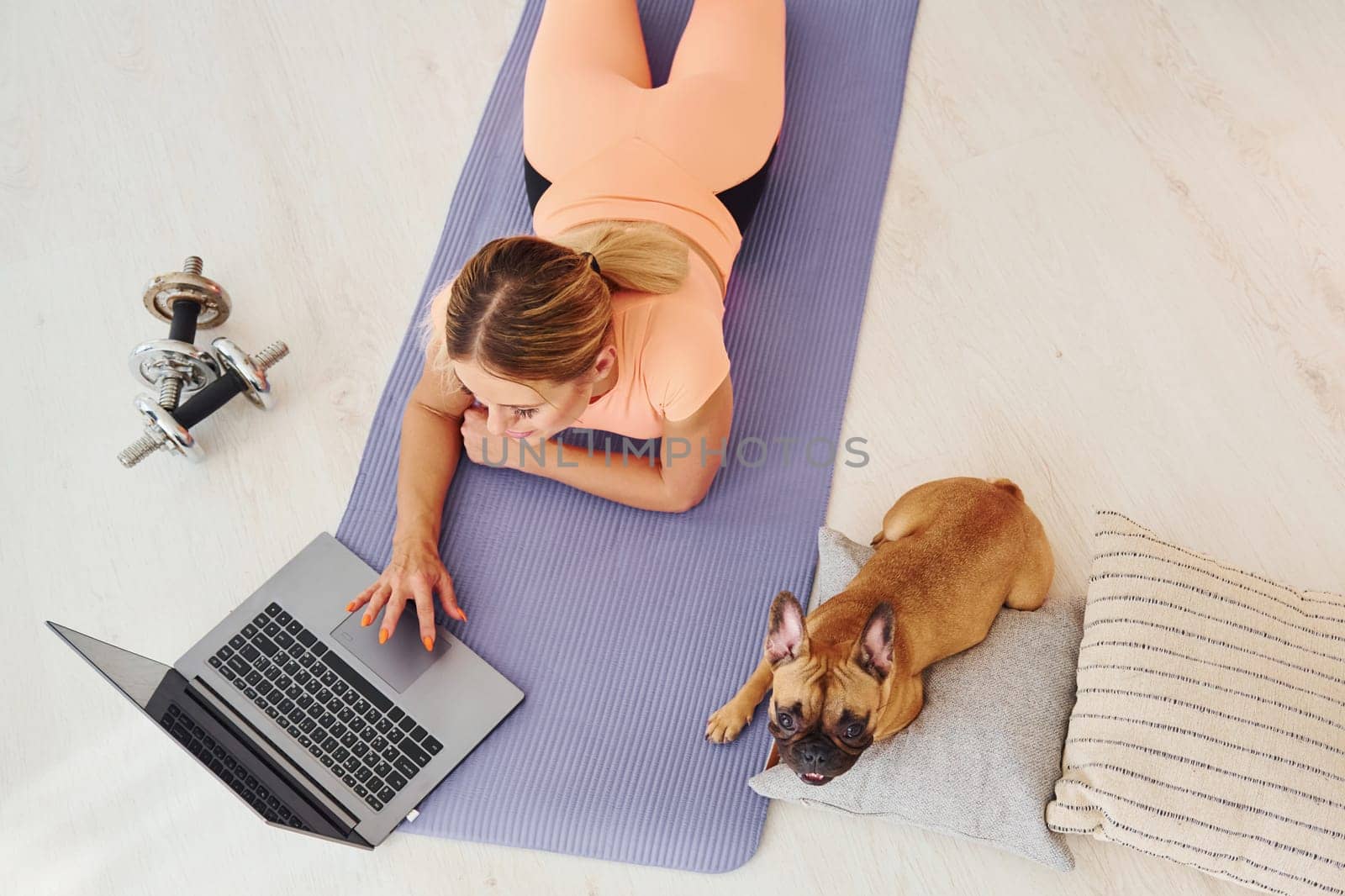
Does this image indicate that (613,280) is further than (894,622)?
Yes

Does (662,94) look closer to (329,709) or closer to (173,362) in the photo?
(173,362)

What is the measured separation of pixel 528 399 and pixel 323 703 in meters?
0.58

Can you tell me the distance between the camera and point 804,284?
1667 millimetres

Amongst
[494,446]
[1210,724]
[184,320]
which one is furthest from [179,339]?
[1210,724]

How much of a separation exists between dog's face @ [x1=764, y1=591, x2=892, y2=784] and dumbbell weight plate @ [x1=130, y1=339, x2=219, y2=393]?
969 mm

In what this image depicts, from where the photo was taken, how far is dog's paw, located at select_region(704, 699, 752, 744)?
4.46 feet

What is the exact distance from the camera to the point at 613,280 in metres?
1.21

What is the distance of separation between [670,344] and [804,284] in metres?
0.51

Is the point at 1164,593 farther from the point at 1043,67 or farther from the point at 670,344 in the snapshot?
the point at 1043,67

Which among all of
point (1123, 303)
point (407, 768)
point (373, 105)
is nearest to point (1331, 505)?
point (1123, 303)

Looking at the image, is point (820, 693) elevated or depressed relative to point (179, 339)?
depressed

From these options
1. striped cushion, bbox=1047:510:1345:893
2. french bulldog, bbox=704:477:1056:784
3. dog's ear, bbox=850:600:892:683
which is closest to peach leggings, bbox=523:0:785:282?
french bulldog, bbox=704:477:1056:784

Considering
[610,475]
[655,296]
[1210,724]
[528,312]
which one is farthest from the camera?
[610,475]

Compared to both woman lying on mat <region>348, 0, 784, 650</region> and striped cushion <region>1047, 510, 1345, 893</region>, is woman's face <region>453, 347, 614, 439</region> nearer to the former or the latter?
woman lying on mat <region>348, 0, 784, 650</region>
